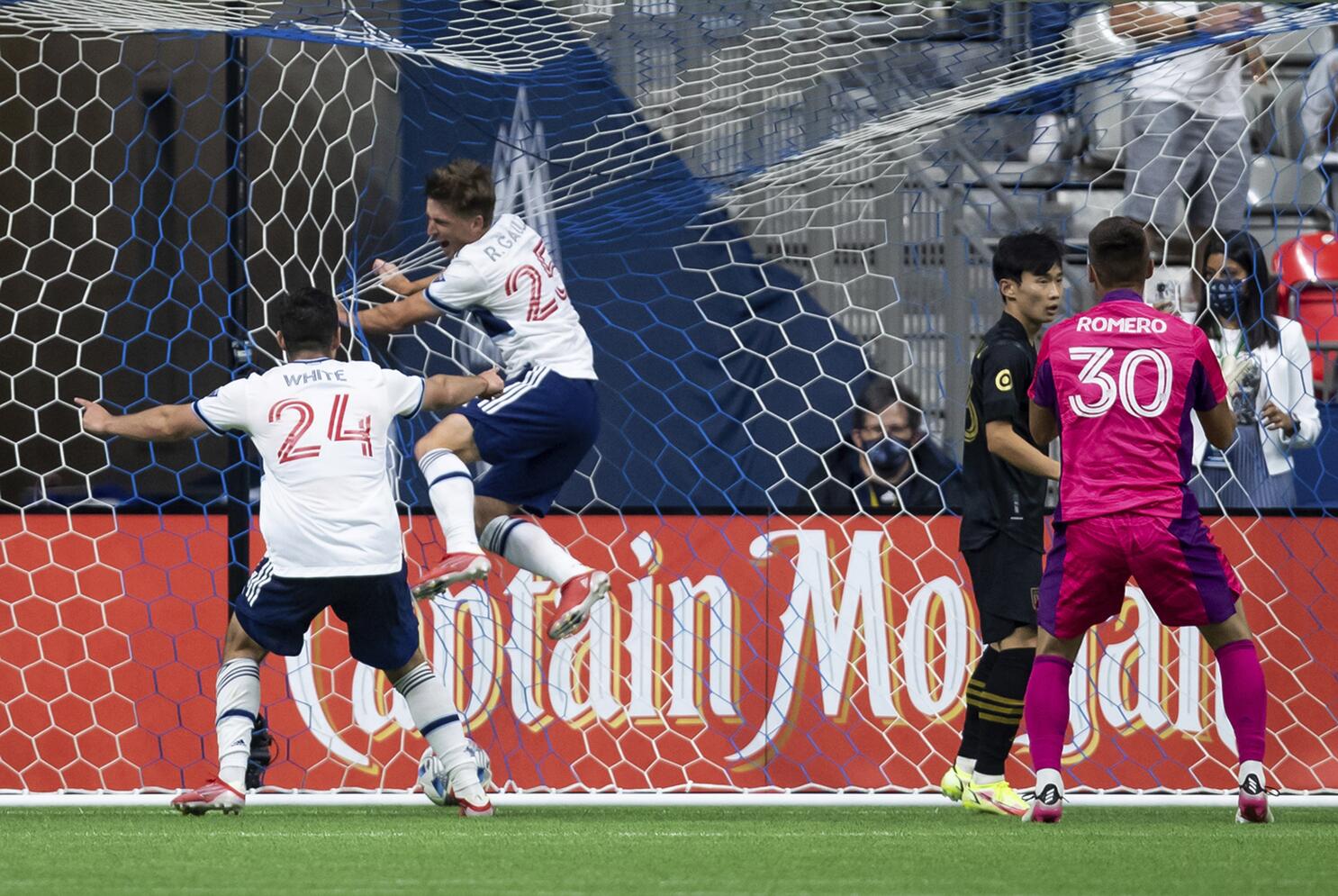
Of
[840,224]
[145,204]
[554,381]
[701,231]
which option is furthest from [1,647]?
[840,224]

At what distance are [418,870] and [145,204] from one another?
151 inches

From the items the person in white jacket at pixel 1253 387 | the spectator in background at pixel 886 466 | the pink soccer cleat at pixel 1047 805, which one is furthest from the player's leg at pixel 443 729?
the person in white jacket at pixel 1253 387

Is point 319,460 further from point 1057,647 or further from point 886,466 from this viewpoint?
point 886,466

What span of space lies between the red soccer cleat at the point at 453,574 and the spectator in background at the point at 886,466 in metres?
1.82

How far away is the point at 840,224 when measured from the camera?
6.92m

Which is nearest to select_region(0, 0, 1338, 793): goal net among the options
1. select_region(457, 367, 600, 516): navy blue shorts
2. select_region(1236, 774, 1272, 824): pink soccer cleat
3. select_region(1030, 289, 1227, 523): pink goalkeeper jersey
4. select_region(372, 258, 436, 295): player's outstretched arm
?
select_region(372, 258, 436, 295): player's outstretched arm

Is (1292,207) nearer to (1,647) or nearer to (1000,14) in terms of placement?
(1000,14)

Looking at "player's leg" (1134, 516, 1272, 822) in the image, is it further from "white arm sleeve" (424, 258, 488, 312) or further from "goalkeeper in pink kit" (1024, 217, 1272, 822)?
"white arm sleeve" (424, 258, 488, 312)

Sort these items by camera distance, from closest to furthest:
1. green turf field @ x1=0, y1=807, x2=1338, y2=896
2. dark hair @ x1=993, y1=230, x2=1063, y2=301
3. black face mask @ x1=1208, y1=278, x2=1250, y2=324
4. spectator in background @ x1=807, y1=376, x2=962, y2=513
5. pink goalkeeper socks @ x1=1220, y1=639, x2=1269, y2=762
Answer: green turf field @ x1=0, y1=807, x2=1338, y2=896 < pink goalkeeper socks @ x1=1220, y1=639, x2=1269, y2=762 < dark hair @ x1=993, y1=230, x2=1063, y2=301 < spectator in background @ x1=807, y1=376, x2=962, y2=513 < black face mask @ x1=1208, y1=278, x2=1250, y2=324

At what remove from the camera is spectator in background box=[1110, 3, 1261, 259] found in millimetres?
6945

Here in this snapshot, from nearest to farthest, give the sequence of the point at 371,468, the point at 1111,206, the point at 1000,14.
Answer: the point at 371,468 < the point at 1000,14 < the point at 1111,206

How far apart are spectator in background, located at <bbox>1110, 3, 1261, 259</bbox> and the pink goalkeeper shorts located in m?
2.45

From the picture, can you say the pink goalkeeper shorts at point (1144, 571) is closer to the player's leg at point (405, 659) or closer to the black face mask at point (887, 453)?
the player's leg at point (405, 659)

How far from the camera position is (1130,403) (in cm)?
476
